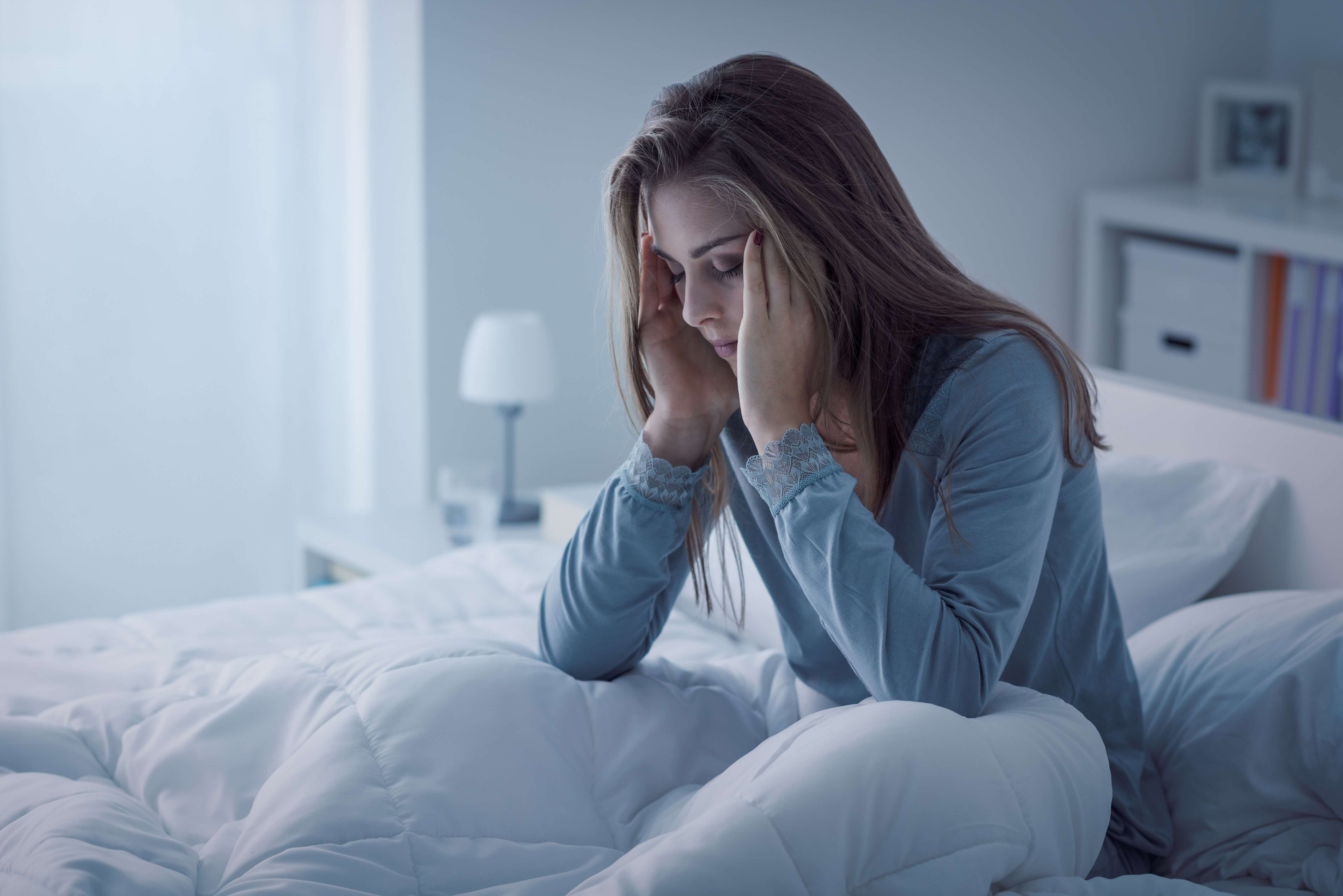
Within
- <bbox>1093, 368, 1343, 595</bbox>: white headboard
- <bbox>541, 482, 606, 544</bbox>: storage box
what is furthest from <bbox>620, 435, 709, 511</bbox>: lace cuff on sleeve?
<bbox>541, 482, 606, 544</bbox>: storage box

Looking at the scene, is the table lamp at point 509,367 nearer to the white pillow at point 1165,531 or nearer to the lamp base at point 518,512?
the lamp base at point 518,512

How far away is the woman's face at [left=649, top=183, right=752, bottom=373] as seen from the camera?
1052 millimetres

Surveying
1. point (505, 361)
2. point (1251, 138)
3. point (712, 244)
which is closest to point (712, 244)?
point (712, 244)

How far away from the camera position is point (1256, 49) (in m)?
3.53

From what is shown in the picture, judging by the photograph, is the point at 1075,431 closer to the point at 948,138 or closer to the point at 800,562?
the point at 800,562

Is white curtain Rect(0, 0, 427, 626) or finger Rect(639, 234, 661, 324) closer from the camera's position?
finger Rect(639, 234, 661, 324)

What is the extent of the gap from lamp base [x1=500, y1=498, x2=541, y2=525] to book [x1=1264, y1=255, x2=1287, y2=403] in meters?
1.76

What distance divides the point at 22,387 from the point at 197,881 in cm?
188

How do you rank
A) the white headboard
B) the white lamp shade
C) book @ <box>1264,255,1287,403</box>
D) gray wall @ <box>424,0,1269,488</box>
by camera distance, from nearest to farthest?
the white headboard → the white lamp shade → gray wall @ <box>424,0,1269,488</box> → book @ <box>1264,255,1287,403</box>

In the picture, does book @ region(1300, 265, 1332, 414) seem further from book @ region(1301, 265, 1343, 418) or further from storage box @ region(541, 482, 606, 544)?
storage box @ region(541, 482, 606, 544)

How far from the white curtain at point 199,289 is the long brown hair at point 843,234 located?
1641mm

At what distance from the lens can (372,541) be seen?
89.1 inches

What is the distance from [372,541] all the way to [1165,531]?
134 cm

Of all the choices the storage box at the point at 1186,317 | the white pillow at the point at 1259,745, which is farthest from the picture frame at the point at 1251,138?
the white pillow at the point at 1259,745
